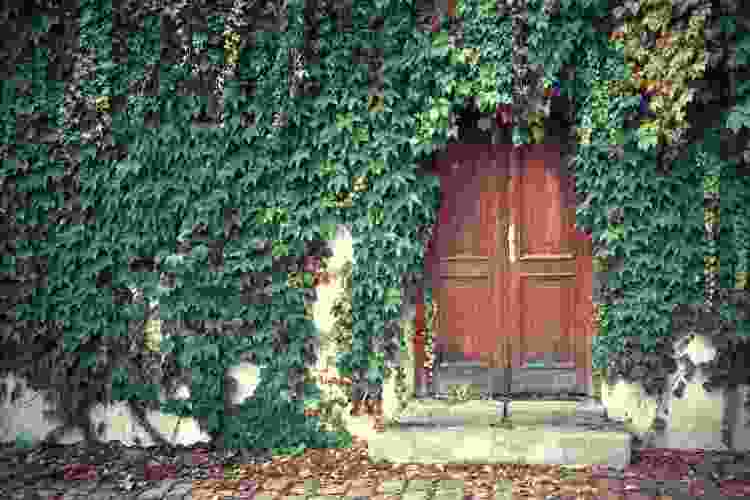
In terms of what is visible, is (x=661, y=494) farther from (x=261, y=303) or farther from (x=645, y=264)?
(x=261, y=303)

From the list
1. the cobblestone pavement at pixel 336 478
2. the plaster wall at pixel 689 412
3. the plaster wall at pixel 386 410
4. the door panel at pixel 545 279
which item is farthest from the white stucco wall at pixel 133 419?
the plaster wall at pixel 689 412

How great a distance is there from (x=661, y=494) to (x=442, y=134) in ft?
9.74

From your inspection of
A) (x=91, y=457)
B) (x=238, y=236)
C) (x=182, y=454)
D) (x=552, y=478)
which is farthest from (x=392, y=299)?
(x=91, y=457)

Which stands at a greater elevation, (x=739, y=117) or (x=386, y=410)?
(x=739, y=117)

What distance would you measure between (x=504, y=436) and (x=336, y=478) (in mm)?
1277

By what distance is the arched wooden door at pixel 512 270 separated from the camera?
18.4ft

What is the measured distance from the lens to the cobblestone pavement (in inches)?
182

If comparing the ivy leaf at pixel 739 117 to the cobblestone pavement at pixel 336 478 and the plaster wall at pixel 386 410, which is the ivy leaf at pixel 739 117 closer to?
the plaster wall at pixel 386 410

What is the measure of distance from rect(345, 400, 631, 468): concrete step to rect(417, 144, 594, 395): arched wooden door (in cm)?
35

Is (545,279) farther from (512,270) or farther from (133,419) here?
(133,419)

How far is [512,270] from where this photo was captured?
5633 mm

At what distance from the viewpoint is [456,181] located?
18.6 ft

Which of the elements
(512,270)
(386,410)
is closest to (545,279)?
(512,270)

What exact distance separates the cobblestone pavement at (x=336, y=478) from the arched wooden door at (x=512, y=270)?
0.89 m
